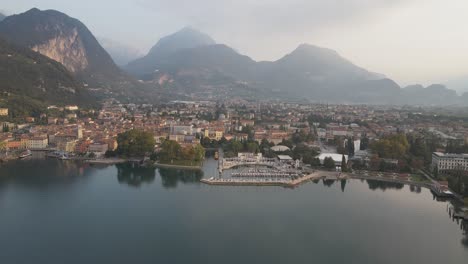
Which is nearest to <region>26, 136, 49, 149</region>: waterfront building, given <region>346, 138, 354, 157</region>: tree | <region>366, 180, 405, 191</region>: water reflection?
<region>346, 138, 354, 157</region>: tree

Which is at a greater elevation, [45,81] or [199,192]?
[45,81]

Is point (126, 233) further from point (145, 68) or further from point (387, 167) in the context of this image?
point (145, 68)

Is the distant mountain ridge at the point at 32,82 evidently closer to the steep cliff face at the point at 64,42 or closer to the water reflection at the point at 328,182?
the steep cliff face at the point at 64,42

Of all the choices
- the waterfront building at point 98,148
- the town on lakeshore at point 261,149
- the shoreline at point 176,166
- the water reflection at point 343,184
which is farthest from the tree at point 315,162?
the waterfront building at point 98,148

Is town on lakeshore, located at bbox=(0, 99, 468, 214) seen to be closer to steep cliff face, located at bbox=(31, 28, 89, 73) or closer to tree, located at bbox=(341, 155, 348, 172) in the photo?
tree, located at bbox=(341, 155, 348, 172)

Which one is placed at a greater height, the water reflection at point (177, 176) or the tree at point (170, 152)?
the tree at point (170, 152)

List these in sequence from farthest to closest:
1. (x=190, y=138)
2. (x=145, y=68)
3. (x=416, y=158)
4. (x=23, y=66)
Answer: (x=145, y=68), (x=23, y=66), (x=190, y=138), (x=416, y=158)

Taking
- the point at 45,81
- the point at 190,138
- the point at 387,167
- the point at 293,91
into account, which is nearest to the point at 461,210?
the point at 387,167
